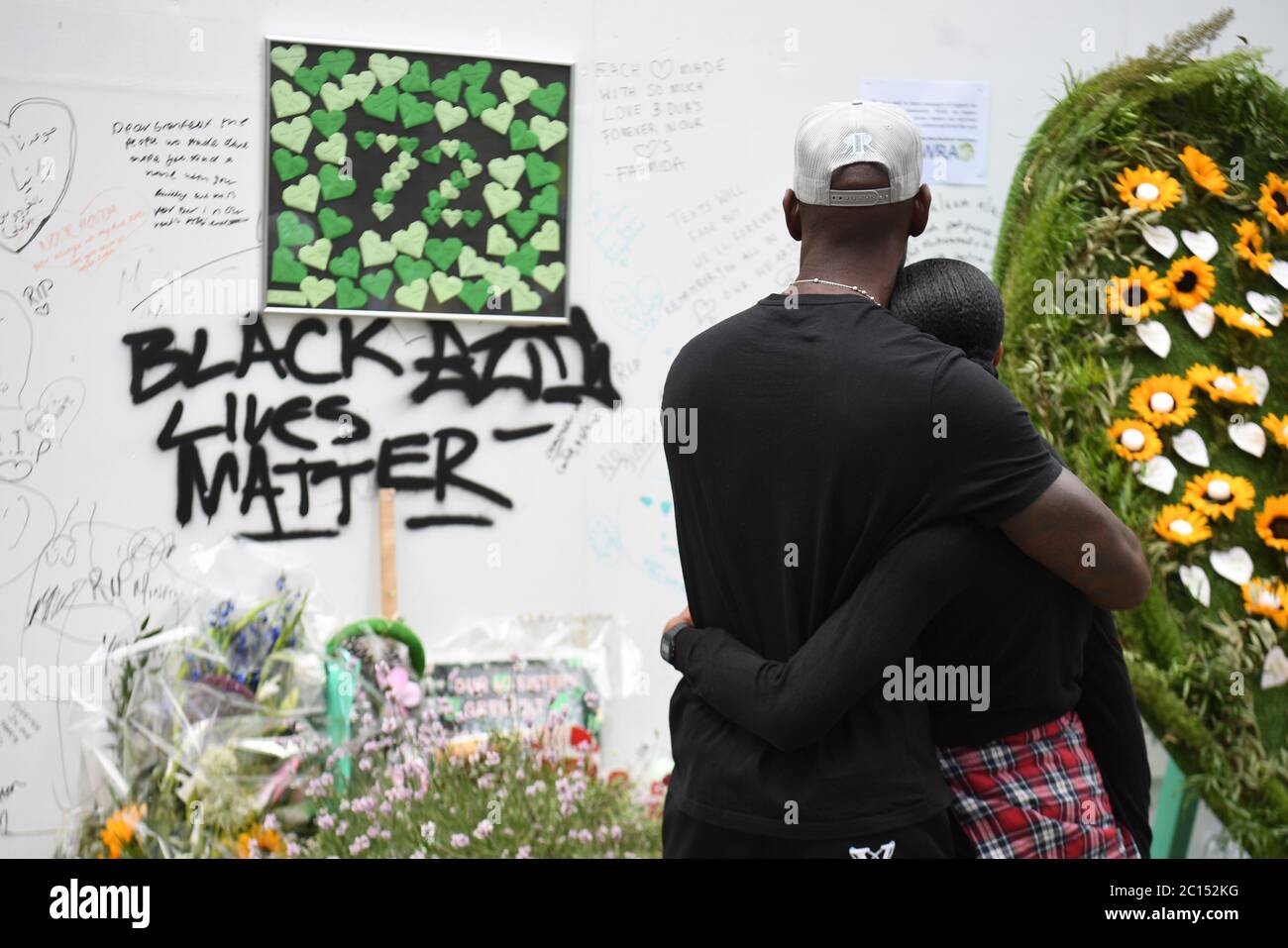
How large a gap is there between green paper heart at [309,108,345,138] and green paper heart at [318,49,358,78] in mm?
125

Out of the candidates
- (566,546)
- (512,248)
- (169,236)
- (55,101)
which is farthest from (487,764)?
(55,101)

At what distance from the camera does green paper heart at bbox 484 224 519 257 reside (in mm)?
4199

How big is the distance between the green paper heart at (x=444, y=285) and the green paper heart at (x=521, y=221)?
25 cm

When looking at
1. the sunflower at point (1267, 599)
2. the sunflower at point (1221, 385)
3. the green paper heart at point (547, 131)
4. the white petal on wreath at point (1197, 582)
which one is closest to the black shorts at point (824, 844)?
the white petal on wreath at point (1197, 582)

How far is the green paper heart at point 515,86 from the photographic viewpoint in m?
4.17

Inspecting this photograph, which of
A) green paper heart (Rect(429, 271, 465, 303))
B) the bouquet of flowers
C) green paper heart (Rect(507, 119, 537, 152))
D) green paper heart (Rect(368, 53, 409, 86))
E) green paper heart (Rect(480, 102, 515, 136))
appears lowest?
the bouquet of flowers

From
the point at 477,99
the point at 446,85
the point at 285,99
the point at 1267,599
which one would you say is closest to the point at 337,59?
the point at 285,99

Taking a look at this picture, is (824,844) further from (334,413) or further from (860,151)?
(334,413)

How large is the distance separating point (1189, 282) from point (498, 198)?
2.19m

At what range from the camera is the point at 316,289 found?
13.5 feet

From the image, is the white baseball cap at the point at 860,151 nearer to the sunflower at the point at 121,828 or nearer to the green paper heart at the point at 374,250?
the green paper heart at the point at 374,250

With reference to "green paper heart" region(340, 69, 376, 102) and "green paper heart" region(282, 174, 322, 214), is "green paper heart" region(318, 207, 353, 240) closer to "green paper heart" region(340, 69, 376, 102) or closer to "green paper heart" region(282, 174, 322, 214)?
"green paper heart" region(282, 174, 322, 214)

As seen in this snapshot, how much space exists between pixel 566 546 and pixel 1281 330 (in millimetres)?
2333

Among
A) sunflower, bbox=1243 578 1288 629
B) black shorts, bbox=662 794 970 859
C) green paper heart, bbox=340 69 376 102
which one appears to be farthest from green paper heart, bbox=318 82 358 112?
sunflower, bbox=1243 578 1288 629
